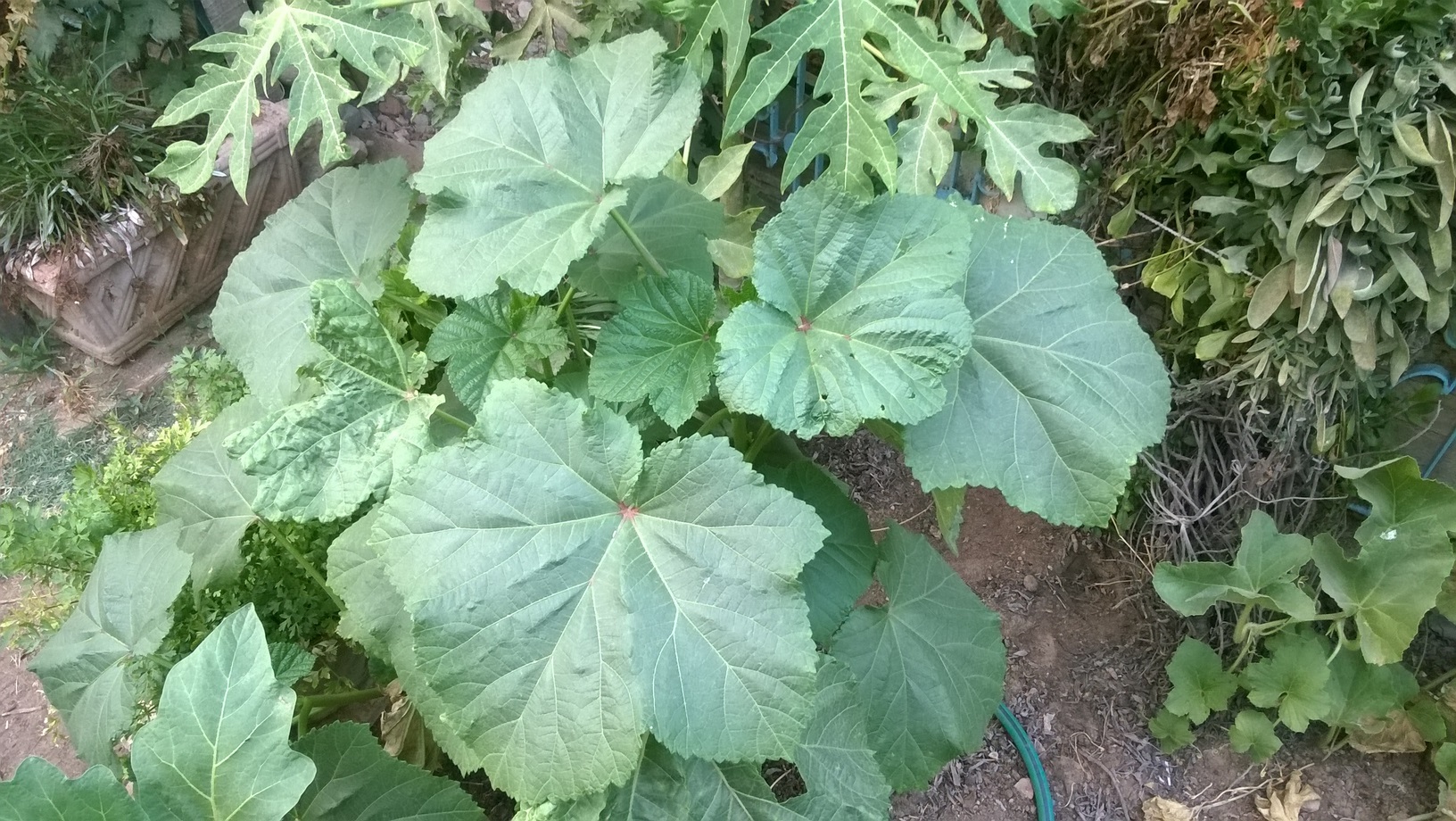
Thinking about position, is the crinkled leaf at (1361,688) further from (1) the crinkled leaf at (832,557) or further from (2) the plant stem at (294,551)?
(2) the plant stem at (294,551)

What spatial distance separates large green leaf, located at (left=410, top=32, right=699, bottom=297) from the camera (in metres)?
1.28

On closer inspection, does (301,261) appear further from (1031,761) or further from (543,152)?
(1031,761)

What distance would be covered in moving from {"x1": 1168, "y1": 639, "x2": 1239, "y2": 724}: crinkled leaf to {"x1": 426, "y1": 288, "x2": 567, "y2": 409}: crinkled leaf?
1.56 meters

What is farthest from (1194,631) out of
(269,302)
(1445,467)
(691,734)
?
(269,302)

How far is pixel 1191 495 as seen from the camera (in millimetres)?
1910

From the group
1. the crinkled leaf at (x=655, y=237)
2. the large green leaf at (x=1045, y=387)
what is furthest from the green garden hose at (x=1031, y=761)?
the crinkled leaf at (x=655, y=237)

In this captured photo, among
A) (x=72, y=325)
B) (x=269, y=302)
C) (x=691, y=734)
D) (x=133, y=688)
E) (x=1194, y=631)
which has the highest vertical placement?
(x=269, y=302)

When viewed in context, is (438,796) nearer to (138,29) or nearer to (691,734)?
(691,734)

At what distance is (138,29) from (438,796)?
301 centimetres

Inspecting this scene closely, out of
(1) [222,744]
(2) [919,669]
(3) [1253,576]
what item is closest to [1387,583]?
(3) [1253,576]

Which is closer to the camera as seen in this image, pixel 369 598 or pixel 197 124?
pixel 369 598

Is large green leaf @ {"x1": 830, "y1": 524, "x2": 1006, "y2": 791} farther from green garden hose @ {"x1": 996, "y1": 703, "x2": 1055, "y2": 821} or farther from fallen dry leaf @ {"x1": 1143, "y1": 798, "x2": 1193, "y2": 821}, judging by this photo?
fallen dry leaf @ {"x1": 1143, "y1": 798, "x2": 1193, "y2": 821}

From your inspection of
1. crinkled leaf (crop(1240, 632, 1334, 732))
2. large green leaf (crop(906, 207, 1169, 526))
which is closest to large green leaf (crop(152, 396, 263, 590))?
large green leaf (crop(906, 207, 1169, 526))

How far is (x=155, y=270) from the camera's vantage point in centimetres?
306
